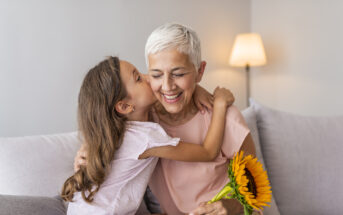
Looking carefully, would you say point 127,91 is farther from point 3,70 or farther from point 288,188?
point 3,70

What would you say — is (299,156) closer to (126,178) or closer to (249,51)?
(126,178)

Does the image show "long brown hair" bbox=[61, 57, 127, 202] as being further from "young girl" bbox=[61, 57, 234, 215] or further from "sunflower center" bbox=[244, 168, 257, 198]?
"sunflower center" bbox=[244, 168, 257, 198]

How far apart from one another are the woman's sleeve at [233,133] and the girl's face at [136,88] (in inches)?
12.7

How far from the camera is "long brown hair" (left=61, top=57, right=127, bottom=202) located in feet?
4.17

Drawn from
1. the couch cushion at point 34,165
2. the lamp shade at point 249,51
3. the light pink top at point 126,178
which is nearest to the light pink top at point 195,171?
the light pink top at point 126,178

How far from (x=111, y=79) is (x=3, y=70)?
1.41m

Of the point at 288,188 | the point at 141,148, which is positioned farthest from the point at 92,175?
the point at 288,188

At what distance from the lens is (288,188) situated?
193cm

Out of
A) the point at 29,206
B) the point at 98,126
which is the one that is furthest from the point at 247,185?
the point at 29,206

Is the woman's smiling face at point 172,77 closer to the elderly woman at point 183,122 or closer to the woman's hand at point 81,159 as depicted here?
the elderly woman at point 183,122

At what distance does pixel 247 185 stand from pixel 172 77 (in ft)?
1.79

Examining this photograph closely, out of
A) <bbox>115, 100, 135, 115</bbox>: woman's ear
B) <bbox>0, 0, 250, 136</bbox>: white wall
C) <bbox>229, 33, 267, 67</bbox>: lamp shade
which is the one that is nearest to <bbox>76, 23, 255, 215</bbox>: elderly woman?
<bbox>115, 100, 135, 115</bbox>: woman's ear

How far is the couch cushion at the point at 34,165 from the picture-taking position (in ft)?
4.75

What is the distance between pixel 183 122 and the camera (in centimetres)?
149
